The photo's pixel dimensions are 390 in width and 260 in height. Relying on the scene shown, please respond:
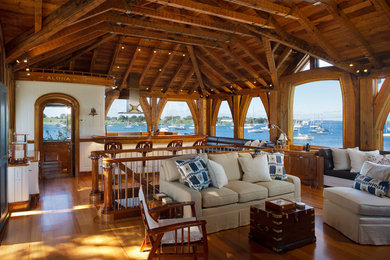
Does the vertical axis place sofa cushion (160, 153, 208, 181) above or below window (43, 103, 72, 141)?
below

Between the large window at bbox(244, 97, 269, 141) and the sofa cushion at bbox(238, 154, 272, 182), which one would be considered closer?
the sofa cushion at bbox(238, 154, 272, 182)

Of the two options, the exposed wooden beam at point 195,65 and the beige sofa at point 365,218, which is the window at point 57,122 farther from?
the beige sofa at point 365,218

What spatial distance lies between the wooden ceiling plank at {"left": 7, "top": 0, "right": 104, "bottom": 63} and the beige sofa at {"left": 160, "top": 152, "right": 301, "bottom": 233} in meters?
2.75

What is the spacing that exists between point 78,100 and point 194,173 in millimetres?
5731

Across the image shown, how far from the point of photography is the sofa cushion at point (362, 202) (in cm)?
353

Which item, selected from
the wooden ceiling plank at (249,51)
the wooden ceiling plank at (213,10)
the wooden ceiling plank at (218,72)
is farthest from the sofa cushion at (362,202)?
the wooden ceiling plank at (218,72)

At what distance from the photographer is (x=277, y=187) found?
14.5 ft

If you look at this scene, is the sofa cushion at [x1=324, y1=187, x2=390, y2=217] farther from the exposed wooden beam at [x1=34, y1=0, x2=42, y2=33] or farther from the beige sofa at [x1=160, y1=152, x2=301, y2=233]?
the exposed wooden beam at [x1=34, y1=0, x2=42, y2=33]

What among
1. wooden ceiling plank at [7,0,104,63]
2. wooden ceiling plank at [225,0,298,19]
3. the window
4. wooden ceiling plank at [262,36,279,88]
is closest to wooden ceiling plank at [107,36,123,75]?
the window

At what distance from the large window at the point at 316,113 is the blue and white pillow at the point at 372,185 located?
4.86 m

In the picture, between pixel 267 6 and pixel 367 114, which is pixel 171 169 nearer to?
pixel 267 6

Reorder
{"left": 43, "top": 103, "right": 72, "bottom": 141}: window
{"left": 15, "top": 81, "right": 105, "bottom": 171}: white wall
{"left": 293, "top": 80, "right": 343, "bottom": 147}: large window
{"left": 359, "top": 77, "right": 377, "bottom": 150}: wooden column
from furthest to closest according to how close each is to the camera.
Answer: {"left": 293, "top": 80, "right": 343, "bottom": 147}: large window, {"left": 43, "top": 103, "right": 72, "bottom": 141}: window, {"left": 15, "top": 81, "right": 105, "bottom": 171}: white wall, {"left": 359, "top": 77, "right": 377, "bottom": 150}: wooden column

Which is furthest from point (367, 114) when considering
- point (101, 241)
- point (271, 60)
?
point (101, 241)

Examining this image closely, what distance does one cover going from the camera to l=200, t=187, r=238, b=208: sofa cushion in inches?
148
